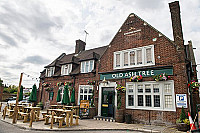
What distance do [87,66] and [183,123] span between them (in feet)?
34.6

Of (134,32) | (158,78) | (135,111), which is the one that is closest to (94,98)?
(135,111)

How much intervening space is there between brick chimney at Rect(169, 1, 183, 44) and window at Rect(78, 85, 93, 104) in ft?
29.8

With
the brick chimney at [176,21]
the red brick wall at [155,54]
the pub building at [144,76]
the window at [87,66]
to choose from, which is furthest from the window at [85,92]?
the brick chimney at [176,21]

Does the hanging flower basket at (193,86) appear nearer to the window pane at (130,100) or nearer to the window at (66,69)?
the window pane at (130,100)

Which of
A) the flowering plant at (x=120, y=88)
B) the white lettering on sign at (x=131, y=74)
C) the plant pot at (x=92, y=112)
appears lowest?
the plant pot at (x=92, y=112)

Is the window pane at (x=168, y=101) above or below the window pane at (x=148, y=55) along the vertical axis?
below

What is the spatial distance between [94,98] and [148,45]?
6868mm

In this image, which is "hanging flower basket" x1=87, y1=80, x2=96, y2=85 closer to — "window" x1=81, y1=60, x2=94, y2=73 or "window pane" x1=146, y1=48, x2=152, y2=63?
"window" x1=81, y1=60, x2=94, y2=73

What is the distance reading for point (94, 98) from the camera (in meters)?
13.0

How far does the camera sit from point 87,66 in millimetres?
15633

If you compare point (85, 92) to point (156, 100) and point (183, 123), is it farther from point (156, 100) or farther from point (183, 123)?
point (183, 123)

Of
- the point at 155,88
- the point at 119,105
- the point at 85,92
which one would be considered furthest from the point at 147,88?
the point at 85,92

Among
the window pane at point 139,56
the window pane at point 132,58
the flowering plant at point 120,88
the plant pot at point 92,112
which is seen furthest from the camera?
the plant pot at point 92,112

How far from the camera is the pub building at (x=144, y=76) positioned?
9180 mm
